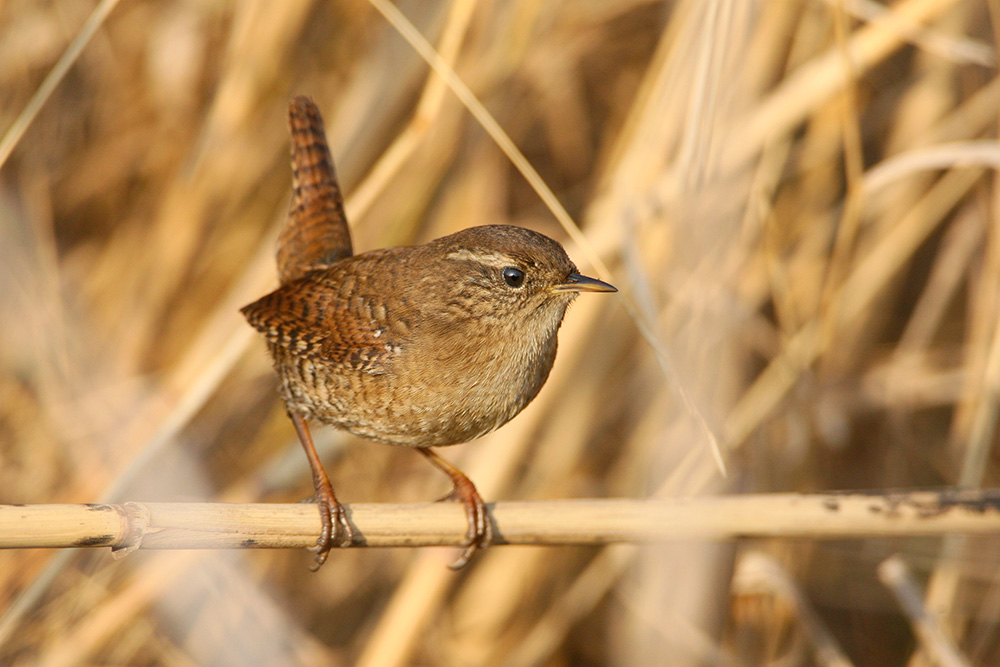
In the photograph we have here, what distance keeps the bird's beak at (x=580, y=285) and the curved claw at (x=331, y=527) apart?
26.3 inches

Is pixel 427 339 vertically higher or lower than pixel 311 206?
lower

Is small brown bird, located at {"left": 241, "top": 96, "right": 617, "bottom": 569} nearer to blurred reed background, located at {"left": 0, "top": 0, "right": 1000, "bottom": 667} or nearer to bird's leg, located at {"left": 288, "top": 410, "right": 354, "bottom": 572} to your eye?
bird's leg, located at {"left": 288, "top": 410, "right": 354, "bottom": 572}

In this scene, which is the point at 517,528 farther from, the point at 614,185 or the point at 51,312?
the point at 51,312

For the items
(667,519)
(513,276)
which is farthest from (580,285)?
(667,519)

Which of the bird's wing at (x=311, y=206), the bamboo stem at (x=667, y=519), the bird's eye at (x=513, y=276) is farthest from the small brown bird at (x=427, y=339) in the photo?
the bird's wing at (x=311, y=206)

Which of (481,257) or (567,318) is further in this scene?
(567,318)

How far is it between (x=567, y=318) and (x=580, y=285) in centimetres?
87

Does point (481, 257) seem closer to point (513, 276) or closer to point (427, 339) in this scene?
point (513, 276)

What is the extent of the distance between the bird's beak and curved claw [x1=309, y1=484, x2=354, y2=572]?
67 cm

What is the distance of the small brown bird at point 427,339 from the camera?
1.93 metres

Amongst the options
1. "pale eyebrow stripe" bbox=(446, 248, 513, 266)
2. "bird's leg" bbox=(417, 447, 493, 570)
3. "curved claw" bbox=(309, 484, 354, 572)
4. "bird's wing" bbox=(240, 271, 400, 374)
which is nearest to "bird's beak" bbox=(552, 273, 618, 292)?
"pale eyebrow stripe" bbox=(446, 248, 513, 266)

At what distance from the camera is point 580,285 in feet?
6.45

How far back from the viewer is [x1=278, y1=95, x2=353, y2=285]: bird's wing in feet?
8.06

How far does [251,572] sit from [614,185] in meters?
1.78
